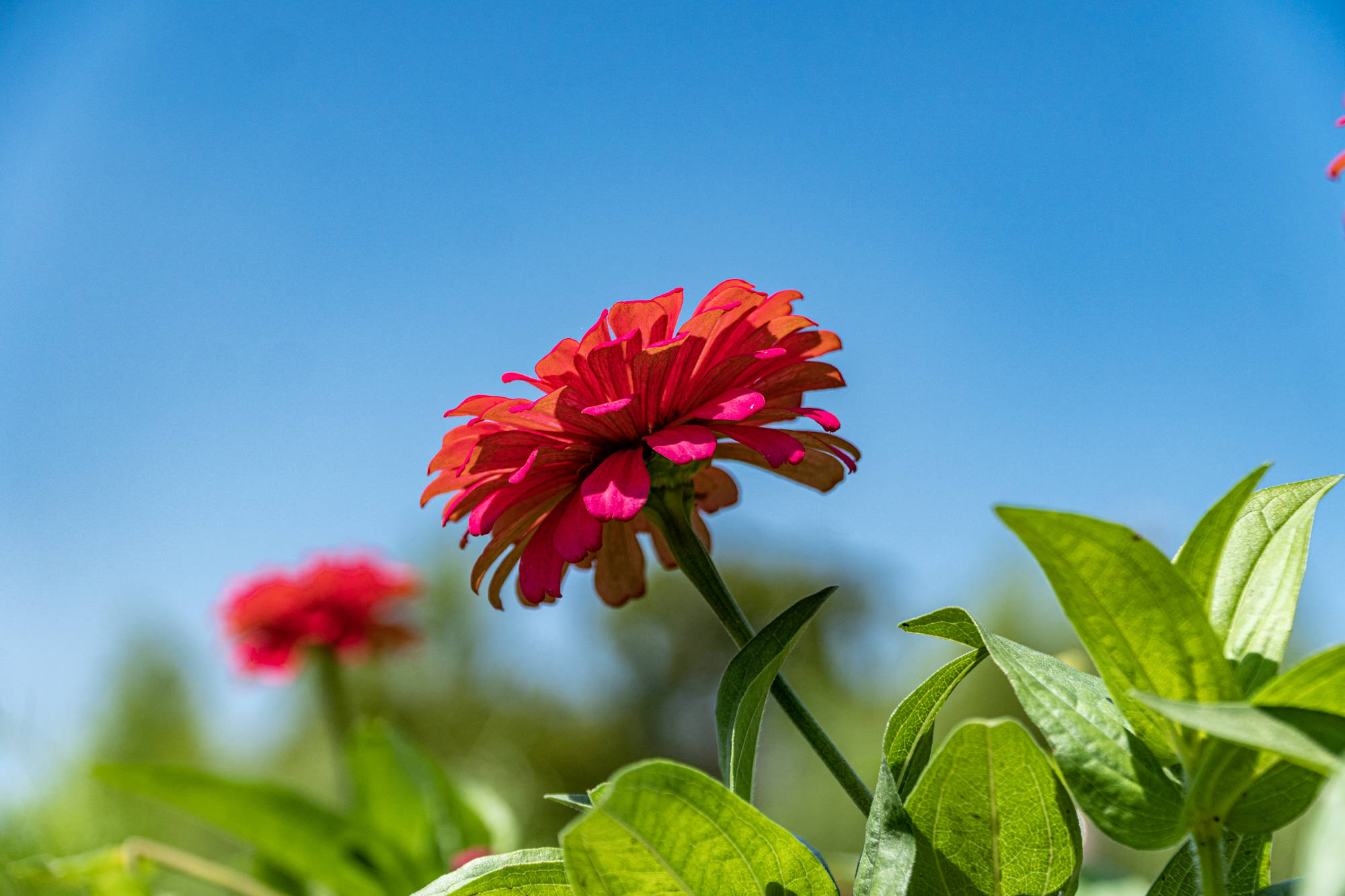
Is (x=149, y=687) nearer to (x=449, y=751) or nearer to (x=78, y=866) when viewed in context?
(x=449, y=751)

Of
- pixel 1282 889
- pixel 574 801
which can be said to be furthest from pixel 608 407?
pixel 1282 889

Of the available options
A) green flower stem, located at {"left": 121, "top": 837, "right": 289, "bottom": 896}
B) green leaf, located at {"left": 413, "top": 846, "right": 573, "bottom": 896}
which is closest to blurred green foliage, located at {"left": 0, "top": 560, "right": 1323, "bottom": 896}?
green flower stem, located at {"left": 121, "top": 837, "right": 289, "bottom": 896}

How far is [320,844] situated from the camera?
3.21ft

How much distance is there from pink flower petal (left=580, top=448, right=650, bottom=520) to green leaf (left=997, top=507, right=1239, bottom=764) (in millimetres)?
144

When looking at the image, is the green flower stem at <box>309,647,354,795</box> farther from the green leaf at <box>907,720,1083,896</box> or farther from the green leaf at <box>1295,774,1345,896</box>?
the green leaf at <box>1295,774,1345,896</box>

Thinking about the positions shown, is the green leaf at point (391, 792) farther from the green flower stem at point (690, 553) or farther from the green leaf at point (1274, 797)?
the green leaf at point (1274, 797)

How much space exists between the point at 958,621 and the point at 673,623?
10.1ft

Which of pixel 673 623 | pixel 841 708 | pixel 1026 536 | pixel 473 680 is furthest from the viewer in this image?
pixel 673 623

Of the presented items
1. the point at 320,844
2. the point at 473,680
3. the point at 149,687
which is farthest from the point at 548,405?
the point at 473,680

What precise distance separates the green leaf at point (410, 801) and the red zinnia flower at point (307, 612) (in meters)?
0.38

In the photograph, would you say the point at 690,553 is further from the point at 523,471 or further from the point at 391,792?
the point at 391,792

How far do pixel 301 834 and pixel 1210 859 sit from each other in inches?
37.0

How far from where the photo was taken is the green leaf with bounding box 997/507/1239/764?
243mm

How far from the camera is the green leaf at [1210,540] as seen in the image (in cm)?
25
